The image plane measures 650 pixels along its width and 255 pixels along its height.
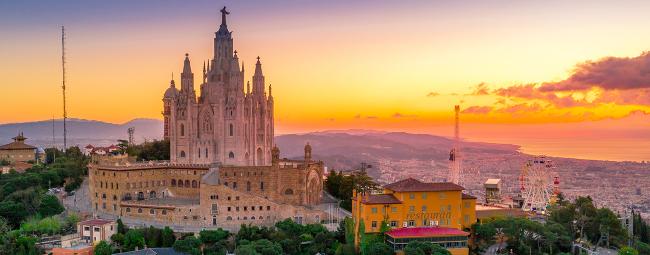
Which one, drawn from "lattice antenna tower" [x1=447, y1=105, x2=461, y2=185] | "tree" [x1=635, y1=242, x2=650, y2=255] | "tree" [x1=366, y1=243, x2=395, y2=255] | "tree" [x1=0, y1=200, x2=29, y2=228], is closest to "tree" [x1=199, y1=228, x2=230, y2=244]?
"tree" [x1=366, y1=243, x2=395, y2=255]

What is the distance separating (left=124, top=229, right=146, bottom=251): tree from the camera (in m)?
53.2

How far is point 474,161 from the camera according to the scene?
14712 cm

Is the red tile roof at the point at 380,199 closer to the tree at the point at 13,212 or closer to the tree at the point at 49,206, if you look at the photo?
the tree at the point at 49,206

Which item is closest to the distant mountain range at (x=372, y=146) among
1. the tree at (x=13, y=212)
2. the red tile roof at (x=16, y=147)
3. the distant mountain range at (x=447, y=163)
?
the distant mountain range at (x=447, y=163)

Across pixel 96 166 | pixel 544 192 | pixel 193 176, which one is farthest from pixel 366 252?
pixel 544 192

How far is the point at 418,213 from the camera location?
180ft

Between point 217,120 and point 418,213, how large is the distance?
2414cm

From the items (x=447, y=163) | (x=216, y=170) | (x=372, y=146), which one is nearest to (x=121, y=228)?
(x=216, y=170)

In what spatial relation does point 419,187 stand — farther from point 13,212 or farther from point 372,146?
point 372,146

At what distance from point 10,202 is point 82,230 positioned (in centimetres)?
1200

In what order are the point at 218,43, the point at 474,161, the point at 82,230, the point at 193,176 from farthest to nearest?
the point at 474,161
the point at 218,43
the point at 193,176
the point at 82,230

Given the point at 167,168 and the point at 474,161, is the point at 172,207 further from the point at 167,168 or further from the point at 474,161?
the point at 474,161

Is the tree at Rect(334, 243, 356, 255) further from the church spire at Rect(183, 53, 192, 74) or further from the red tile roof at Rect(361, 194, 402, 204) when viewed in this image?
the church spire at Rect(183, 53, 192, 74)

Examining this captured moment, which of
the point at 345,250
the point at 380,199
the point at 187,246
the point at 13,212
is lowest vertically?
the point at 345,250
